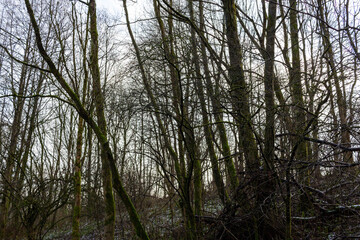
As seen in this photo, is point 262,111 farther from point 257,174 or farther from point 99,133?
point 99,133

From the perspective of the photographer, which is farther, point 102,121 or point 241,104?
point 102,121

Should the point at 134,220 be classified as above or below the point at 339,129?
below

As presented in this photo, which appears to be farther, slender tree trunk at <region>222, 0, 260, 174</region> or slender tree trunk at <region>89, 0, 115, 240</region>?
slender tree trunk at <region>89, 0, 115, 240</region>

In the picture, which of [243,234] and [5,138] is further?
[5,138]

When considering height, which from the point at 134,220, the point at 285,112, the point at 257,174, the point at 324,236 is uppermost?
the point at 285,112

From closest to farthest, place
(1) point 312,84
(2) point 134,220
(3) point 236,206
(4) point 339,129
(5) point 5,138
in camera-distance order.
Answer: (4) point 339,129 → (1) point 312,84 → (3) point 236,206 → (2) point 134,220 → (5) point 5,138

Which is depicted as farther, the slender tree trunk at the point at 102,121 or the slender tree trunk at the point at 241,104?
the slender tree trunk at the point at 102,121

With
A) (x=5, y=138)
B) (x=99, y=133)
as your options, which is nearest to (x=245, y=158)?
(x=99, y=133)

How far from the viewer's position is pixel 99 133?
14.4 ft

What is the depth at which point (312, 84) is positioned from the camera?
324cm

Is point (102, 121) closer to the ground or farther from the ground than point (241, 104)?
farther from the ground

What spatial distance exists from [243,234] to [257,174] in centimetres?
99

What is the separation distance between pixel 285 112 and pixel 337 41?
94 cm

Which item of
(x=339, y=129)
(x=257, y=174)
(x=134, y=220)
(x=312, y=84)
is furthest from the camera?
(x=134, y=220)
